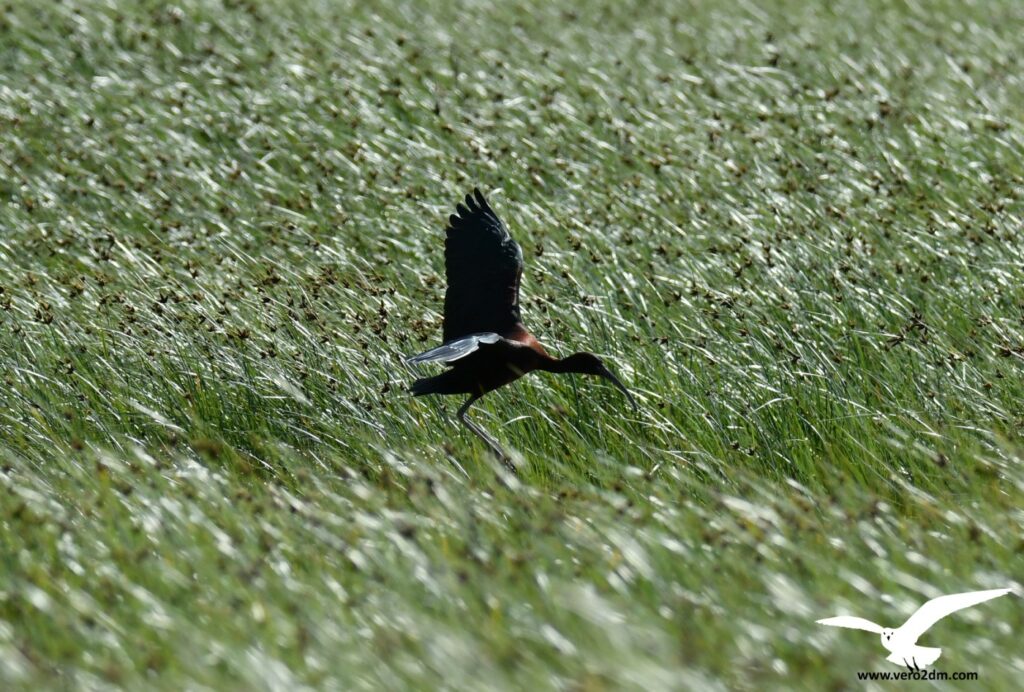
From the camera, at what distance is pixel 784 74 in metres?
Answer: 9.80

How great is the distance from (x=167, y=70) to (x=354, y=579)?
7202 mm

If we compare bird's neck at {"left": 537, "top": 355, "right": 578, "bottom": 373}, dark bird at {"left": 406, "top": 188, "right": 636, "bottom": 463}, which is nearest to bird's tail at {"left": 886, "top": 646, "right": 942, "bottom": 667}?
dark bird at {"left": 406, "top": 188, "right": 636, "bottom": 463}

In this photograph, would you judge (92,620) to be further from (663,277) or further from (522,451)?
(663,277)

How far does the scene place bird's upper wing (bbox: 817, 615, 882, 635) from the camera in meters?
3.50

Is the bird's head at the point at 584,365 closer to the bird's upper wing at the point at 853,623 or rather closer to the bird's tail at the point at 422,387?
the bird's tail at the point at 422,387

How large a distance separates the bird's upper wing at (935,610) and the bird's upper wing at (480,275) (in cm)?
203

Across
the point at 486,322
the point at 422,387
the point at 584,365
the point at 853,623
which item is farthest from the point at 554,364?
the point at 853,623

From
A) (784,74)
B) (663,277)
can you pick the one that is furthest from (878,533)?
(784,74)

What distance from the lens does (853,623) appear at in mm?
3525

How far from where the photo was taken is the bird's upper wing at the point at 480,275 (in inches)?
204

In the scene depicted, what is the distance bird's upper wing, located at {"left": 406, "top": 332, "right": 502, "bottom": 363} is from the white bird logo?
1.50 m

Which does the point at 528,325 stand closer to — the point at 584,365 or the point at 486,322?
the point at 486,322

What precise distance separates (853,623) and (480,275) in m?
2.26

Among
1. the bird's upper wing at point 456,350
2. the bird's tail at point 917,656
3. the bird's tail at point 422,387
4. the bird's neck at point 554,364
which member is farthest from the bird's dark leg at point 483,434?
the bird's tail at point 917,656
